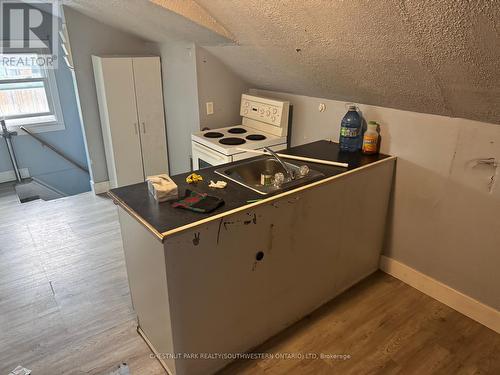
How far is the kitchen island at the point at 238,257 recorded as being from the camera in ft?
4.78

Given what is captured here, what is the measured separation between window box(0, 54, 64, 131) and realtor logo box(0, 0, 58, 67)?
0.37ft

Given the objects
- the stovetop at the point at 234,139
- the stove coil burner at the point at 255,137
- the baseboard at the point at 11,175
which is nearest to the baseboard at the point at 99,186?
the baseboard at the point at 11,175

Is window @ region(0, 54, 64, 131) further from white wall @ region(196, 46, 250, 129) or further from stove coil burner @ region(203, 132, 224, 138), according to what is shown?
stove coil burner @ region(203, 132, 224, 138)

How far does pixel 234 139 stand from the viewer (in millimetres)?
2768

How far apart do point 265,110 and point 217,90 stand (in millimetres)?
480

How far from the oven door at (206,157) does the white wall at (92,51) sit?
138 centimetres

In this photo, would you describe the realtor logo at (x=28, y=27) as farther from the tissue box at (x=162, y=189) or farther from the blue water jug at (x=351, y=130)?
the blue water jug at (x=351, y=130)

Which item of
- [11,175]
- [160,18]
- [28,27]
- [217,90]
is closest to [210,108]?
[217,90]

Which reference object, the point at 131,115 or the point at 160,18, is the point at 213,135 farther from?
the point at 131,115

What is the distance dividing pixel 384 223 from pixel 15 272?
8.77 feet

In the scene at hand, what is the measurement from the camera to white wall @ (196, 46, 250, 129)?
2.89 metres

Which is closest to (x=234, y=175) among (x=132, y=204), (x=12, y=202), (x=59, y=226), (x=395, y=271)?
(x=132, y=204)

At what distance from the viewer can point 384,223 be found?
7.87ft

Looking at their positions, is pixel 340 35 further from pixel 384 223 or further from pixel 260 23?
pixel 384 223
